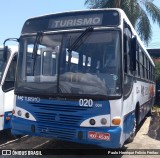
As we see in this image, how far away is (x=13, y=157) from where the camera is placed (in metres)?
6.59

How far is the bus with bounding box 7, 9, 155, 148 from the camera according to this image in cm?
575

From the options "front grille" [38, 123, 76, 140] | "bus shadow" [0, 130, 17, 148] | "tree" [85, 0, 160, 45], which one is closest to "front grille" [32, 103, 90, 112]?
"front grille" [38, 123, 76, 140]

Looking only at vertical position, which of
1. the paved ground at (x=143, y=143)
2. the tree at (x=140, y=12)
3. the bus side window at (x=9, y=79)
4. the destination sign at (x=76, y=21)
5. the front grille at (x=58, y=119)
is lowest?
the paved ground at (x=143, y=143)

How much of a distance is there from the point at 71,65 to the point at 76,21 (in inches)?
39.0

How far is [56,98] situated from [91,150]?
6.32 ft

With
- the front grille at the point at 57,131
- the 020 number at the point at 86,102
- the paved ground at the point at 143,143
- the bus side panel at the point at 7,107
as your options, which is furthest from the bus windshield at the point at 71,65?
the paved ground at the point at 143,143

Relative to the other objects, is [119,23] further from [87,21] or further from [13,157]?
[13,157]

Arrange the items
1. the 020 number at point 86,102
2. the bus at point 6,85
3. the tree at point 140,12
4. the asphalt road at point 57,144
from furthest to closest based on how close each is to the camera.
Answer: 1. the tree at point 140,12
2. the bus at point 6,85
3. the asphalt road at point 57,144
4. the 020 number at point 86,102

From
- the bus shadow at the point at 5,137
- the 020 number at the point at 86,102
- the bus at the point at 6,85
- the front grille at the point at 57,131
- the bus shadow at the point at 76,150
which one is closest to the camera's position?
the 020 number at the point at 86,102

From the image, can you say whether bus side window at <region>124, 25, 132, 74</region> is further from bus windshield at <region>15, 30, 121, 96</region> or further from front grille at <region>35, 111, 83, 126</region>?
front grille at <region>35, 111, 83, 126</region>

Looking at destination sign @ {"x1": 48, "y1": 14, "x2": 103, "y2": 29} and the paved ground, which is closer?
destination sign @ {"x1": 48, "y1": 14, "x2": 103, "y2": 29}

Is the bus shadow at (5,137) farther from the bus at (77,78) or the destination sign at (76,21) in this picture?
the destination sign at (76,21)

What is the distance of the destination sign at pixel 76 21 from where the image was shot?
620 cm

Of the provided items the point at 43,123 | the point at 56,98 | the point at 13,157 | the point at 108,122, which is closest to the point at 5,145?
the point at 13,157
